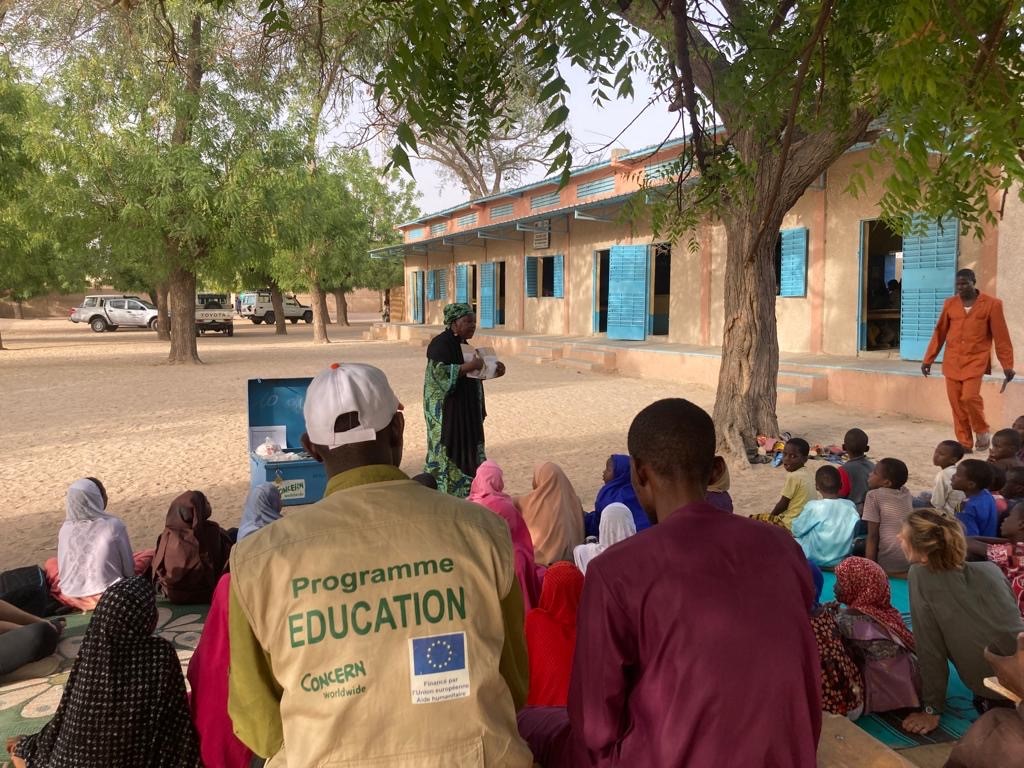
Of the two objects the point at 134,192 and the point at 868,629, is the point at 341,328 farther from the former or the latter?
the point at 868,629

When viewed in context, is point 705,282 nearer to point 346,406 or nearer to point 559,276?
point 559,276

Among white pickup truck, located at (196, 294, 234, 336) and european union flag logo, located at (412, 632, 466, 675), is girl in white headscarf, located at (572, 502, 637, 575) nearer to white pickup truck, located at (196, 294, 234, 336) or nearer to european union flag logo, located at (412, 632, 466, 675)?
european union flag logo, located at (412, 632, 466, 675)

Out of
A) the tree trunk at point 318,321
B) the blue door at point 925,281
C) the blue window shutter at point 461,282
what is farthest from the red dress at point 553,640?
the tree trunk at point 318,321

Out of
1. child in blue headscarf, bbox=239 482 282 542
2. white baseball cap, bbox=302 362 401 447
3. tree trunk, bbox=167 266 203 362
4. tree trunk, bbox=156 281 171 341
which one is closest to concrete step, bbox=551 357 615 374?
tree trunk, bbox=167 266 203 362

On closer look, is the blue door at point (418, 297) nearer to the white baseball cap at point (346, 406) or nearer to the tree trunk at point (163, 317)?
the tree trunk at point (163, 317)

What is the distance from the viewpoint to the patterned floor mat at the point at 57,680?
3.32m

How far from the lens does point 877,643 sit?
3186mm

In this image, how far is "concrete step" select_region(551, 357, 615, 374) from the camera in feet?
A: 52.3

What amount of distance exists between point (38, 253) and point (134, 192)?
451 inches

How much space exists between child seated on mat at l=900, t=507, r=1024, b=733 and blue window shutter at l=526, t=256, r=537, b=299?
18.9 metres

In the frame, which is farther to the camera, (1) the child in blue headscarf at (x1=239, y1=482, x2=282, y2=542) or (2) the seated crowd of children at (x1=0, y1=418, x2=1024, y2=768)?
(1) the child in blue headscarf at (x1=239, y1=482, x2=282, y2=542)

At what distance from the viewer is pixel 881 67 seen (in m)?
2.73

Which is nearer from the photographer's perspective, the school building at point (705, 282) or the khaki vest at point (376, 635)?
the khaki vest at point (376, 635)

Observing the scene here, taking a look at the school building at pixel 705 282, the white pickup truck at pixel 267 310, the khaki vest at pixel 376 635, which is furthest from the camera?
the white pickup truck at pixel 267 310
